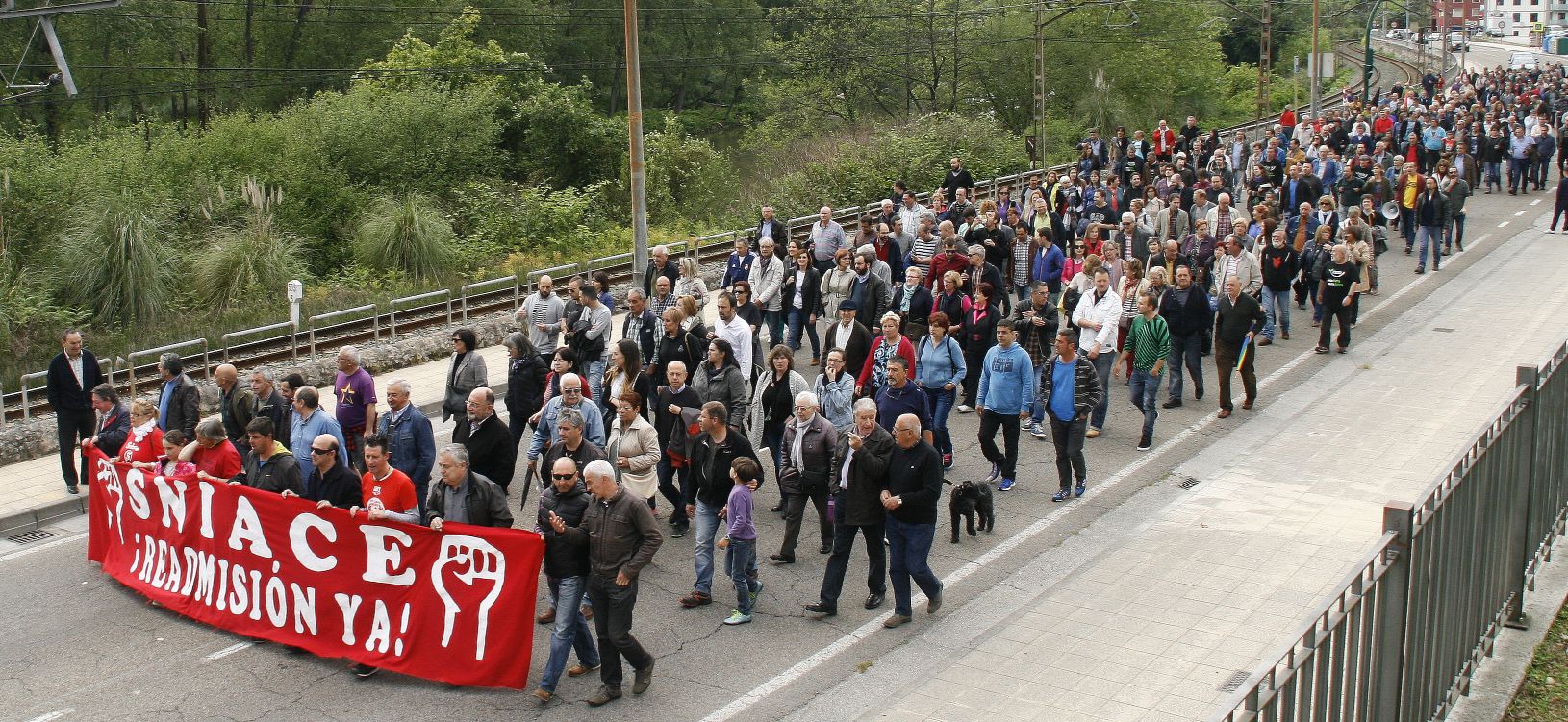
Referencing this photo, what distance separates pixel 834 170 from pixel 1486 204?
14.5 m

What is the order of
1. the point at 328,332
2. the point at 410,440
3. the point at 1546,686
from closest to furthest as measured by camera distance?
the point at 1546,686
the point at 410,440
the point at 328,332

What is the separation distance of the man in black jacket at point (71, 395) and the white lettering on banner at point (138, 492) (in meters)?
2.79

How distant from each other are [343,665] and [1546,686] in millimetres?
7391

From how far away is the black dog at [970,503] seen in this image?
1222cm

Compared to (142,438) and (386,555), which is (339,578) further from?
(142,438)

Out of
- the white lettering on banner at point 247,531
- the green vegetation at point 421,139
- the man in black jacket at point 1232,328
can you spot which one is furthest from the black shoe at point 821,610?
the green vegetation at point 421,139

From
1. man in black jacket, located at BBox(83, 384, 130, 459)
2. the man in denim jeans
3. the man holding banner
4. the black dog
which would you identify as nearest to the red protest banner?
the man in denim jeans

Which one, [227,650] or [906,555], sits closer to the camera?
[906,555]

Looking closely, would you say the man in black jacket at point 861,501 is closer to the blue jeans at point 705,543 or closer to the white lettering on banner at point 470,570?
the blue jeans at point 705,543

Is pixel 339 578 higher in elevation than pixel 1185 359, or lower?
higher

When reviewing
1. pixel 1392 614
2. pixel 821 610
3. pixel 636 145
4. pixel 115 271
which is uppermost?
pixel 636 145

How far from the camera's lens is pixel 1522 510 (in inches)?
348

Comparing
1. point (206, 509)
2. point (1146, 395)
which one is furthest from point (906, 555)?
point (1146, 395)

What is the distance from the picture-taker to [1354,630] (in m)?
6.45
